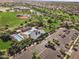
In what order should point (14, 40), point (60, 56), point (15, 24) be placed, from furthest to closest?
point (15, 24) < point (14, 40) < point (60, 56)

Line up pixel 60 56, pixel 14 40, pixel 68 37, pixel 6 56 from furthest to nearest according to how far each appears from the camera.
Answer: pixel 68 37
pixel 14 40
pixel 60 56
pixel 6 56

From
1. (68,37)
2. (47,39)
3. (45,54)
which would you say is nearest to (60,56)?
(45,54)

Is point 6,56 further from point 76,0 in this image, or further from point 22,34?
point 76,0

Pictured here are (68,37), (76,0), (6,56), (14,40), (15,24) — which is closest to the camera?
(6,56)

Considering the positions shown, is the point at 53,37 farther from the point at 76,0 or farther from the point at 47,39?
the point at 76,0

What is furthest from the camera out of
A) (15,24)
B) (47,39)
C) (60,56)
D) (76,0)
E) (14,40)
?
(76,0)

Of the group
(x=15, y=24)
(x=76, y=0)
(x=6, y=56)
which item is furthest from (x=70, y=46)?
(x=76, y=0)

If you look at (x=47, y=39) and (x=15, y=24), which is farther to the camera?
(x=15, y=24)

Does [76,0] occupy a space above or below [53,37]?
below

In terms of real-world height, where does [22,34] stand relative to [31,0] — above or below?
above
